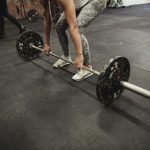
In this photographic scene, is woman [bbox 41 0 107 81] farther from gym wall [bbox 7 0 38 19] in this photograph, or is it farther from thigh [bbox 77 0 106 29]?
gym wall [bbox 7 0 38 19]

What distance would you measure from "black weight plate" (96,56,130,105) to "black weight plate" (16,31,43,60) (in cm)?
147

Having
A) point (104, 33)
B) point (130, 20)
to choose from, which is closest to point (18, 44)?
point (104, 33)

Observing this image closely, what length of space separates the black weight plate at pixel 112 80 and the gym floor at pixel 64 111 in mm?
106

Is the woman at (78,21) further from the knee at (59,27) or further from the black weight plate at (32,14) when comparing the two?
the black weight plate at (32,14)

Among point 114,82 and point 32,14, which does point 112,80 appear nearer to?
point 114,82

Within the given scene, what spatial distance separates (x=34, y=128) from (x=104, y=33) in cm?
313

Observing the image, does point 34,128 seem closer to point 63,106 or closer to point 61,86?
point 63,106

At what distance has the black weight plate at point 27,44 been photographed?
2.87 m

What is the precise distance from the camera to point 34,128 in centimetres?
169

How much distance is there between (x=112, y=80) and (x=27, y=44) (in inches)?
60.4

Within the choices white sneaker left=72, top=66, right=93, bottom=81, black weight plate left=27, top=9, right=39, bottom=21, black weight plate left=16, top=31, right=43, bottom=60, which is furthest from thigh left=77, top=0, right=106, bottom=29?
black weight plate left=27, top=9, right=39, bottom=21

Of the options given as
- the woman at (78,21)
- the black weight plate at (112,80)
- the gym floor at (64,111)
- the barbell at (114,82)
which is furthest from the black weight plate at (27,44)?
the black weight plate at (112,80)

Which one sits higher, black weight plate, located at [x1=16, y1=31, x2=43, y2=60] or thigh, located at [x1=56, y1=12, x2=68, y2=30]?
thigh, located at [x1=56, y1=12, x2=68, y2=30]

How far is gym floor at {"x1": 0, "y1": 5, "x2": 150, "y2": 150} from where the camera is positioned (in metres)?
1.54
